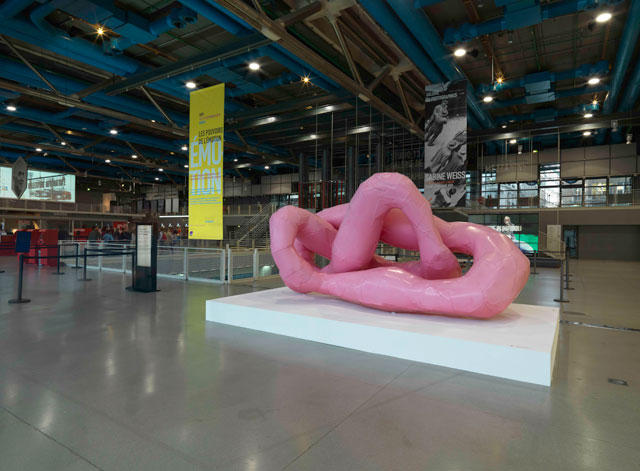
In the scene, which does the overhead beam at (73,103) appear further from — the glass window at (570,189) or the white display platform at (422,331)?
the glass window at (570,189)

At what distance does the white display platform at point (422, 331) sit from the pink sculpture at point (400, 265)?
0.24 m

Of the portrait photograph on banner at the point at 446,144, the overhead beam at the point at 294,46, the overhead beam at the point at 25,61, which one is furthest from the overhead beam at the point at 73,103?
the portrait photograph on banner at the point at 446,144

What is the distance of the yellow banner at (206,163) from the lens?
7.98m

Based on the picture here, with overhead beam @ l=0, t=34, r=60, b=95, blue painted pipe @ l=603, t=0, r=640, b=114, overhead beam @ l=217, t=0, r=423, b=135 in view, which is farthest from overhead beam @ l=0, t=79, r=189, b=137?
blue painted pipe @ l=603, t=0, r=640, b=114

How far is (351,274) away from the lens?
4738 mm

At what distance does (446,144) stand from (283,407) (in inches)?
337

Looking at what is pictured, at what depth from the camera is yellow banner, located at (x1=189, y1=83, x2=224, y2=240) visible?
7.98 m

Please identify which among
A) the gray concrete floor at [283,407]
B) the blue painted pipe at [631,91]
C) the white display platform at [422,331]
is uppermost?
the blue painted pipe at [631,91]

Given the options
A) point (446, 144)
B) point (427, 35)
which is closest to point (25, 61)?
point (427, 35)

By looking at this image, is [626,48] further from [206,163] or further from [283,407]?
[283,407]

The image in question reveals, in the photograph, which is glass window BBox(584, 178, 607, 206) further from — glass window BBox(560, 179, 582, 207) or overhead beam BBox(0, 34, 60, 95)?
overhead beam BBox(0, 34, 60, 95)

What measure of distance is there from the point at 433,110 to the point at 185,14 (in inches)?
255

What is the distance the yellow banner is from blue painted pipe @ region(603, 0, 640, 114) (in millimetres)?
9235

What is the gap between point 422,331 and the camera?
3.78 meters
